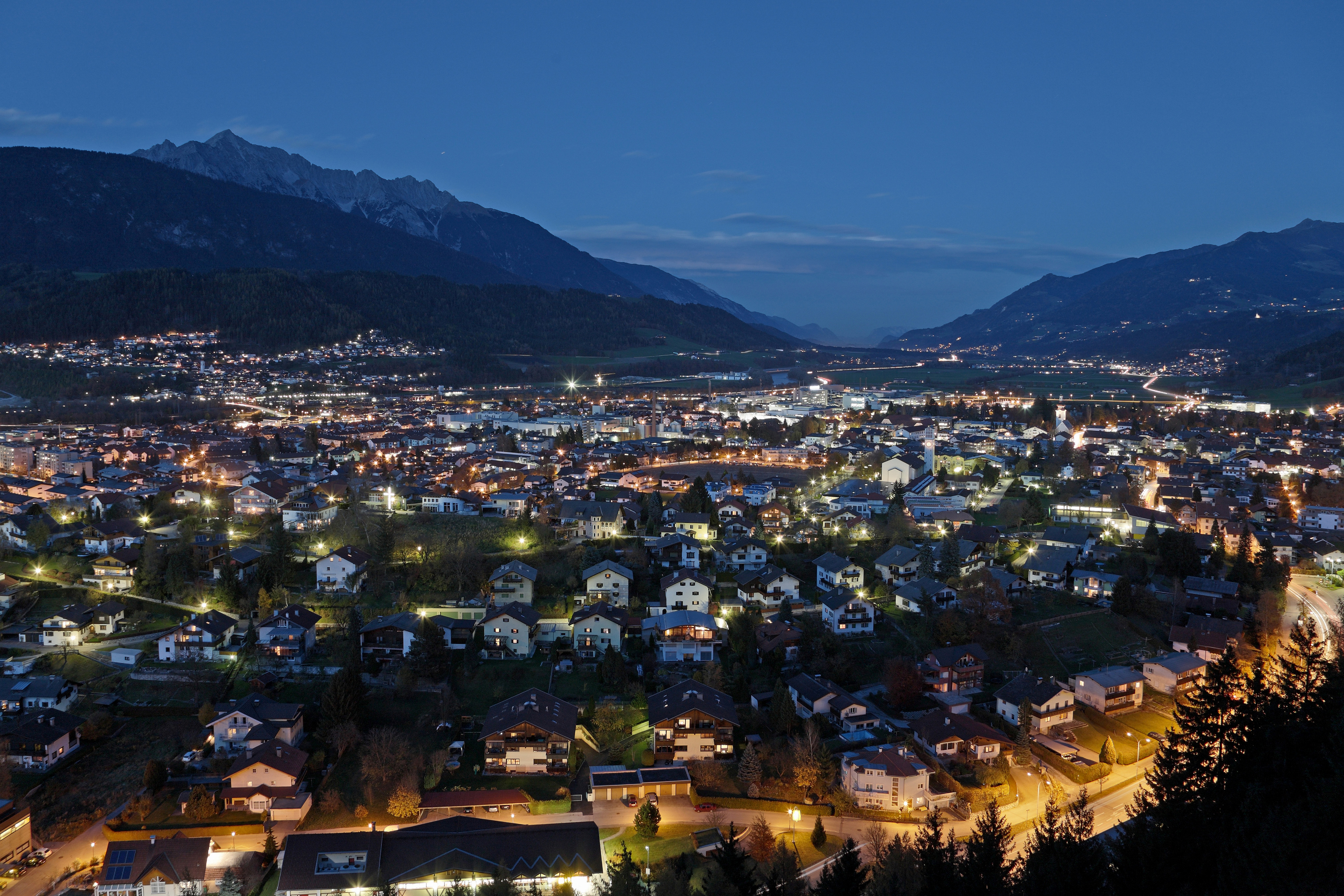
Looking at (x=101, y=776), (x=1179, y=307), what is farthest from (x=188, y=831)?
(x=1179, y=307)

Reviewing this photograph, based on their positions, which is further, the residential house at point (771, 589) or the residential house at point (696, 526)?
the residential house at point (696, 526)

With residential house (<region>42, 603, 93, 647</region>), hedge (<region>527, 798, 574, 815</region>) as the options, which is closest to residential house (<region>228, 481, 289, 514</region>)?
residential house (<region>42, 603, 93, 647</region>)

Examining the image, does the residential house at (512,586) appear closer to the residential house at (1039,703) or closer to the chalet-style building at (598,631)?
the chalet-style building at (598,631)

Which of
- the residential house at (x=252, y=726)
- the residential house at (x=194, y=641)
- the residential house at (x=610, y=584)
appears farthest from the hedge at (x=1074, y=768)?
the residential house at (x=194, y=641)

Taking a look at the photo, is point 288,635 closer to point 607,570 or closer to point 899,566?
point 607,570

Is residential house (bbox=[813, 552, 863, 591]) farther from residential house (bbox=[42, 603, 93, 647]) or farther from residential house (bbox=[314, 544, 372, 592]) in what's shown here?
residential house (bbox=[42, 603, 93, 647])

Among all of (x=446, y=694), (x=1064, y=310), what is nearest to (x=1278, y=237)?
(x=1064, y=310)
